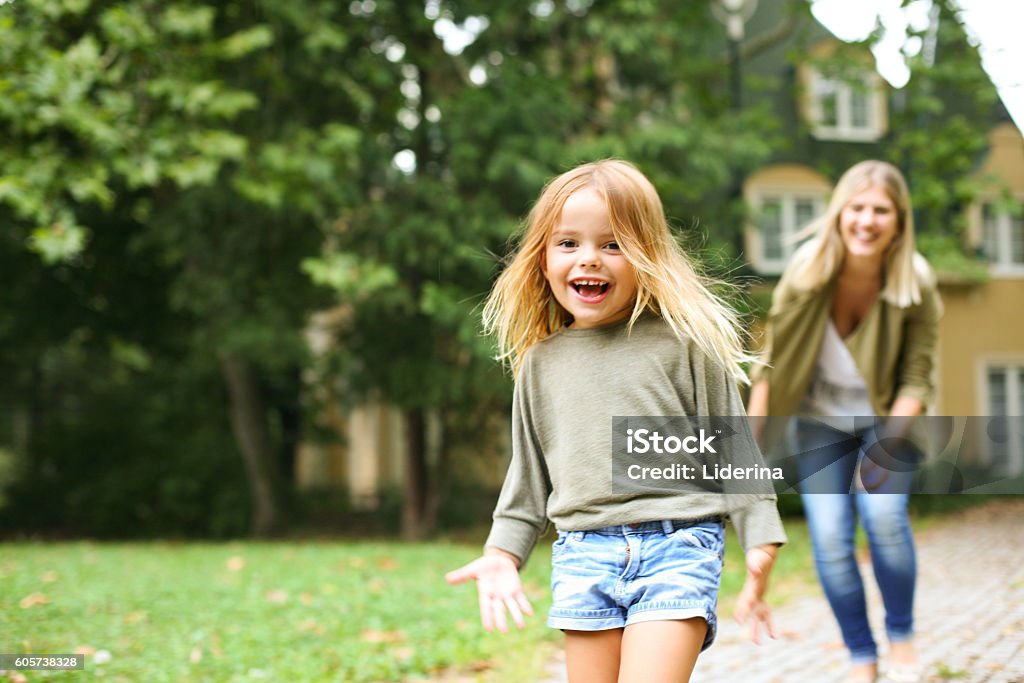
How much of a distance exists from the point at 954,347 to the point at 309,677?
1597 centimetres

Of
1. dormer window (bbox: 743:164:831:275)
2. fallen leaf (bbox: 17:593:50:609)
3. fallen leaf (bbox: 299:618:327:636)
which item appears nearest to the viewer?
fallen leaf (bbox: 299:618:327:636)

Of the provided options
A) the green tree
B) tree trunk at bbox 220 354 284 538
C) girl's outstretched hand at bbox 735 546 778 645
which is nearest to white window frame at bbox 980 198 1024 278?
the green tree

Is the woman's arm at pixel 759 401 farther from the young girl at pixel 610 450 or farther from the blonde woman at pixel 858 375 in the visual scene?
the young girl at pixel 610 450

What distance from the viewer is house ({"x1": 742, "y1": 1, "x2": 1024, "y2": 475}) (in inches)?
504

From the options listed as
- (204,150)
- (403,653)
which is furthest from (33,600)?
(204,150)

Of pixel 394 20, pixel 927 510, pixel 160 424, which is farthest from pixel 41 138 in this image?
pixel 927 510

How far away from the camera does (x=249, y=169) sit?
1028 centimetres

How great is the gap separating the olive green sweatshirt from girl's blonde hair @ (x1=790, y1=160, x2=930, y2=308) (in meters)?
1.61

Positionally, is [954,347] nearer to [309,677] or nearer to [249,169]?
[249,169]

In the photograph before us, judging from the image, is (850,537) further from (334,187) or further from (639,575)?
(334,187)

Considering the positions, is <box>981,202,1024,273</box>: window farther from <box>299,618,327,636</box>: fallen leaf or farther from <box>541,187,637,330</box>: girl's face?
<box>541,187,637,330</box>: girl's face

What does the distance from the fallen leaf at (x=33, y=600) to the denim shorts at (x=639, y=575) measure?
4.82 m

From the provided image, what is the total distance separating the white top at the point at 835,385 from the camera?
154 inches

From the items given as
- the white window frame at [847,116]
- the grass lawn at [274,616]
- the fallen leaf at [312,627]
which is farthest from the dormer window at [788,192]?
the fallen leaf at [312,627]
